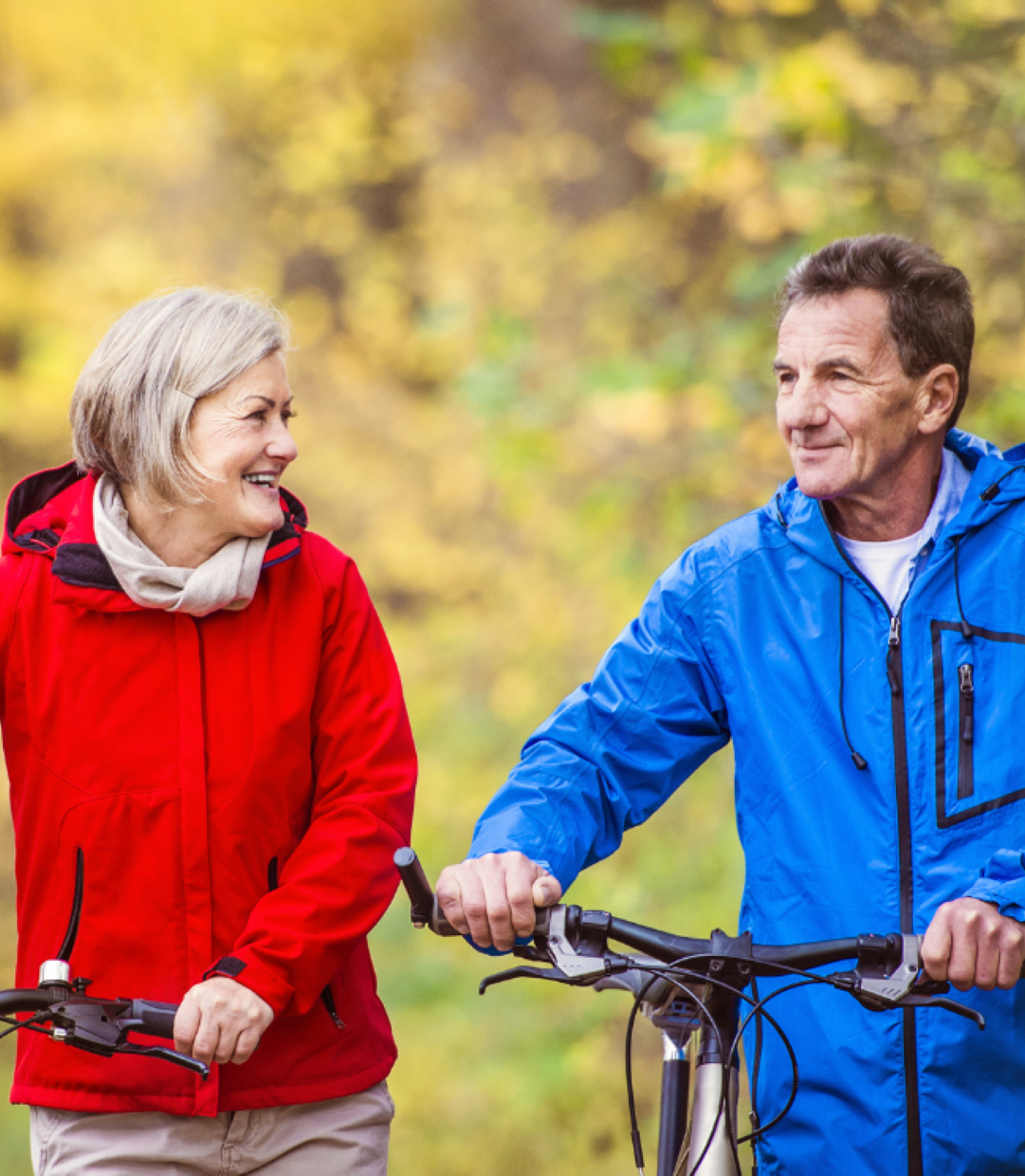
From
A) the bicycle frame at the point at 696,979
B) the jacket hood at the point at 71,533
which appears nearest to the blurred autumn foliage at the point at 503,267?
the jacket hood at the point at 71,533

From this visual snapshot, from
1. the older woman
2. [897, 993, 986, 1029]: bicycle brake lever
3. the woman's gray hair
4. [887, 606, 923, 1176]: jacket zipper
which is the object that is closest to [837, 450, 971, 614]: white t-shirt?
[887, 606, 923, 1176]: jacket zipper

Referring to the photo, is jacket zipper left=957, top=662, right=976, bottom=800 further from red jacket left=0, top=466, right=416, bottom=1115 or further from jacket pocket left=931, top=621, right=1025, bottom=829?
red jacket left=0, top=466, right=416, bottom=1115

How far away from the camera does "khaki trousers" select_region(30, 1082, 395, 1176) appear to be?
224 centimetres

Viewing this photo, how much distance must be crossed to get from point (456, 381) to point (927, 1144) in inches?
248

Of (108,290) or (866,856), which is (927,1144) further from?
(108,290)

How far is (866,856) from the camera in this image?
2254mm

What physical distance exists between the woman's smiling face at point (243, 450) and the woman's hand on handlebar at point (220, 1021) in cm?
77

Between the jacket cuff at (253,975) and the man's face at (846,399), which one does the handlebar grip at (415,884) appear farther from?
the man's face at (846,399)

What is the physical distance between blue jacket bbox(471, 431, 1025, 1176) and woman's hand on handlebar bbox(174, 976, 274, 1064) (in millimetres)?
435

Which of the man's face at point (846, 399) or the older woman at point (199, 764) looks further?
the man's face at point (846, 399)

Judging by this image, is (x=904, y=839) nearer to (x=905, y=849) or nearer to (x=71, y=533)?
(x=905, y=849)

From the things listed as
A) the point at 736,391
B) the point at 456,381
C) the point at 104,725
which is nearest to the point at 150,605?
the point at 104,725

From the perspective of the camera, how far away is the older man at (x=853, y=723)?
85.6 inches

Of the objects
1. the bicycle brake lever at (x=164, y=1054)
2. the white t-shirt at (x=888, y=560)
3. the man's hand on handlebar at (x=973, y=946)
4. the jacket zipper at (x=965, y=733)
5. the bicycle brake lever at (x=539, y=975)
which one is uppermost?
the white t-shirt at (x=888, y=560)
